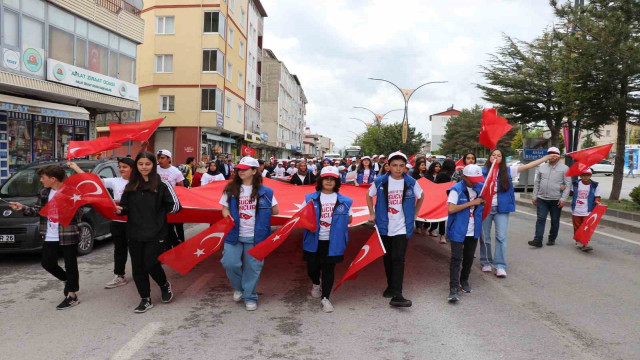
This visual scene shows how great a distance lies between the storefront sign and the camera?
1670cm

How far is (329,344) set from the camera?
4.06 meters

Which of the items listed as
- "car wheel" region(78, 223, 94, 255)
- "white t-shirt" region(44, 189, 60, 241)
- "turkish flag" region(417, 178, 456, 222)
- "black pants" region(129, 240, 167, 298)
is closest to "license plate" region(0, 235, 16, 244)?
"car wheel" region(78, 223, 94, 255)

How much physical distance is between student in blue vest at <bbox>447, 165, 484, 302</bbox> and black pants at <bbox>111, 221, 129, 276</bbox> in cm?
399

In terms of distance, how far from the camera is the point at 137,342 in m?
4.05

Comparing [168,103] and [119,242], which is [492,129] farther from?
[168,103]

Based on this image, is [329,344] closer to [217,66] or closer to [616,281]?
[616,281]

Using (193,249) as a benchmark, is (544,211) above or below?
above

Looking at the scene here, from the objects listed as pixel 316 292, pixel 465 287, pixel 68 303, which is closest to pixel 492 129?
pixel 465 287

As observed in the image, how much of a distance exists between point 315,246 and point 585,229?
5.85m

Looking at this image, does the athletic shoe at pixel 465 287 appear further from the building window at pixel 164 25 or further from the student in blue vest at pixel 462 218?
the building window at pixel 164 25

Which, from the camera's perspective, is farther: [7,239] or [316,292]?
[7,239]

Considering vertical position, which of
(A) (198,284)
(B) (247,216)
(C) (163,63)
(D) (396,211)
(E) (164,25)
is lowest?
(A) (198,284)

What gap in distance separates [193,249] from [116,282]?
4.70ft

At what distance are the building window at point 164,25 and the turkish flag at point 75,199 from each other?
30090mm
